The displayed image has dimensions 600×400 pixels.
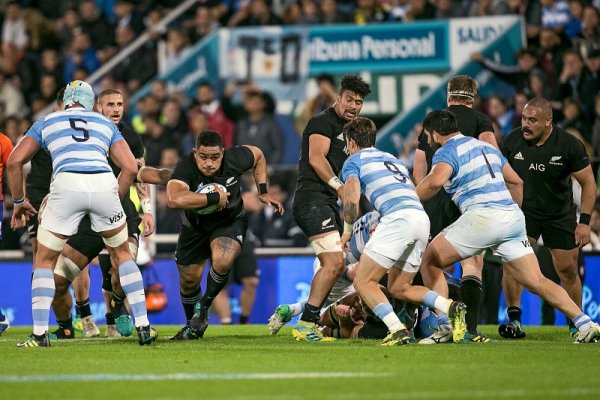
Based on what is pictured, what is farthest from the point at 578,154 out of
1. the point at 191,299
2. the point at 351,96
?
the point at 191,299

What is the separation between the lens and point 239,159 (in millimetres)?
12250

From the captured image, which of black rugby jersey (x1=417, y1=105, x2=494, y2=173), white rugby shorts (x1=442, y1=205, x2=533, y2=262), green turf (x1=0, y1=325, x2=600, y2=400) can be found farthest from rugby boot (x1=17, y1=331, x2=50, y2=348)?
black rugby jersey (x1=417, y1=105, x2=494, y2=173)

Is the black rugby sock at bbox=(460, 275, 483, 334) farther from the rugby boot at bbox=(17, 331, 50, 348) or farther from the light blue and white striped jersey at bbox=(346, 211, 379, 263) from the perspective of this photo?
the rugby boot at bbox=(17, 331, 50, 348)

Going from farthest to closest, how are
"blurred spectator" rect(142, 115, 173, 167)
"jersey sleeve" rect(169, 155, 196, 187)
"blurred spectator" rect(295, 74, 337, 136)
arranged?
1. "blurred spectator" rect(142, 115, 173, 167)
2. "blurred spectator" rect(295, 74, 337, 136)
3. "jersey sleeve" rect(169, 155, 196, 187)

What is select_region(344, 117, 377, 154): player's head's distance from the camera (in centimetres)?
1122

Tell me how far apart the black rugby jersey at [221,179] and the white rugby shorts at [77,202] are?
1100 mm

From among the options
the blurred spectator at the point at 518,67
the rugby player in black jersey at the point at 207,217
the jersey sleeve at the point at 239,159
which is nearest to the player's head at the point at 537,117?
the rugby player in black jersey at the point at 207,217

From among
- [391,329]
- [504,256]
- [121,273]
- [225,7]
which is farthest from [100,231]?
[225,7]

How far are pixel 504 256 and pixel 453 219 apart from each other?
64.1 inches

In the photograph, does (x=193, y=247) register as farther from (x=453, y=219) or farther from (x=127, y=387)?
(x=127, y=387)

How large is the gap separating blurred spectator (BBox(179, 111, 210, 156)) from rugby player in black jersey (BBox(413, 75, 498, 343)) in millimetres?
8276

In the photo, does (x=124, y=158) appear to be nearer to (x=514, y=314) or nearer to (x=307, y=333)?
(x=307, y=333)

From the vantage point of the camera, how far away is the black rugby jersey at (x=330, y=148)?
12.3m

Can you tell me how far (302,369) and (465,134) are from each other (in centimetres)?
422
